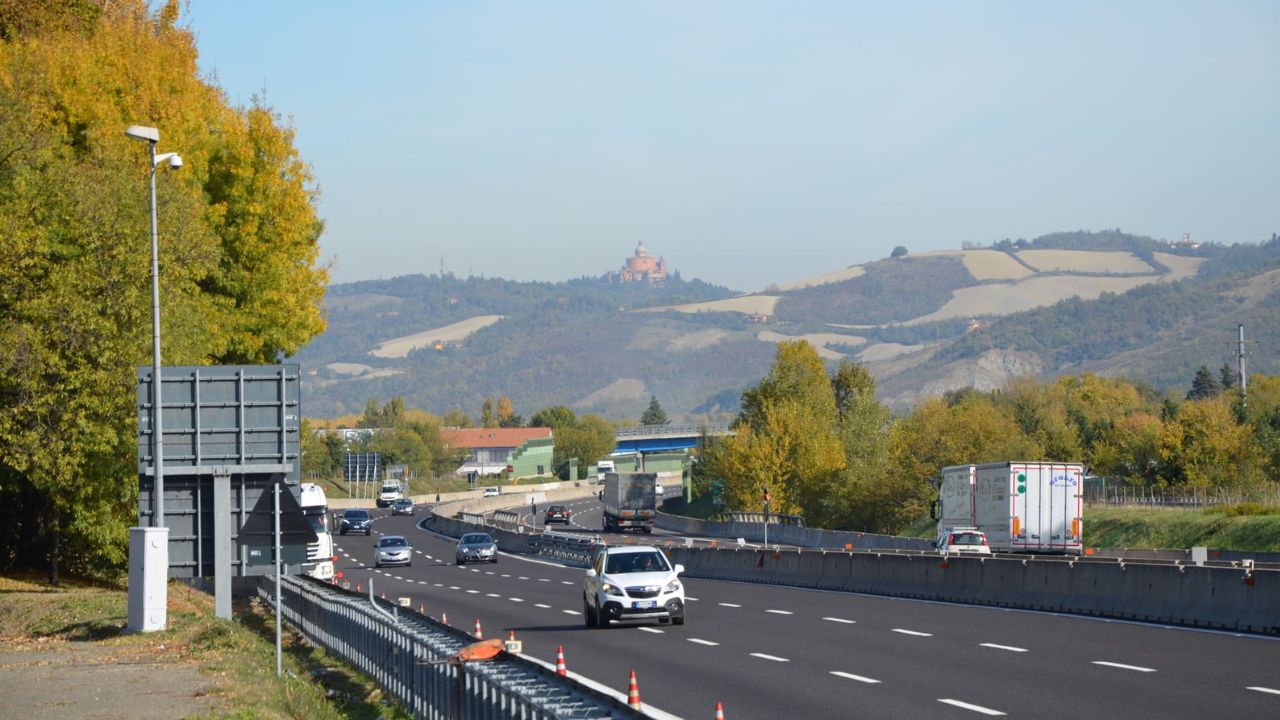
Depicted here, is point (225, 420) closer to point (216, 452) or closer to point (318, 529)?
point (216, 452)

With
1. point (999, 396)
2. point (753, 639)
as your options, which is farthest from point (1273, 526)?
point (999, 396)

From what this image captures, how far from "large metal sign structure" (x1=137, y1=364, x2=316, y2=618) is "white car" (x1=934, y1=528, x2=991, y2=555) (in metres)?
22.6

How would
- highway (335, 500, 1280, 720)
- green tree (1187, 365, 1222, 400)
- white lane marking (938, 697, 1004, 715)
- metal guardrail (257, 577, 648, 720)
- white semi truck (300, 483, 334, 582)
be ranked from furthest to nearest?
green tree (1187, 365, 1222, 400) → white semi truck (300, 483, 334, 582) → highway (335, 500, 1280, 720) → white lane marking (938, 697, 1004, 715) → metal guardrail (257, 577, 648, 720)

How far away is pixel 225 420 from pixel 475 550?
36364mm

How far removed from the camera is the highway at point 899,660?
54.9 feet

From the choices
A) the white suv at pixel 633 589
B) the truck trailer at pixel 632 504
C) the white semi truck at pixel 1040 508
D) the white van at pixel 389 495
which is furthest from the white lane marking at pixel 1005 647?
the white van at pixel 389 495

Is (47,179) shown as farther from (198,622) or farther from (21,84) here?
(198,622)

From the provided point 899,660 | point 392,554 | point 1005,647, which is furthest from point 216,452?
point 392,554

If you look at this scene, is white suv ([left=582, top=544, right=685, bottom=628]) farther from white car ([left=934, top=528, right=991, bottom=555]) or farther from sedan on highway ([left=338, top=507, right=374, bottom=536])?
sedan on highway ([left=338, top=507, right=374, bottom=536])

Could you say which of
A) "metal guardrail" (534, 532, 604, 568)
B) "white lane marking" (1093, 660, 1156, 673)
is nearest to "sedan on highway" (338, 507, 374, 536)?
"metal guardrail" (534, 532, 604, 568)

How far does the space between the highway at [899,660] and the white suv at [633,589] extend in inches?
17.1

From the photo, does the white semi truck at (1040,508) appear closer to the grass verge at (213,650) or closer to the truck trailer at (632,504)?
the grass verge at (213,650)

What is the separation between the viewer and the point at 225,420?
27844 millimetres

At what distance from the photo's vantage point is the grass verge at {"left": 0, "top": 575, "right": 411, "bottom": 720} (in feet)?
55.8
